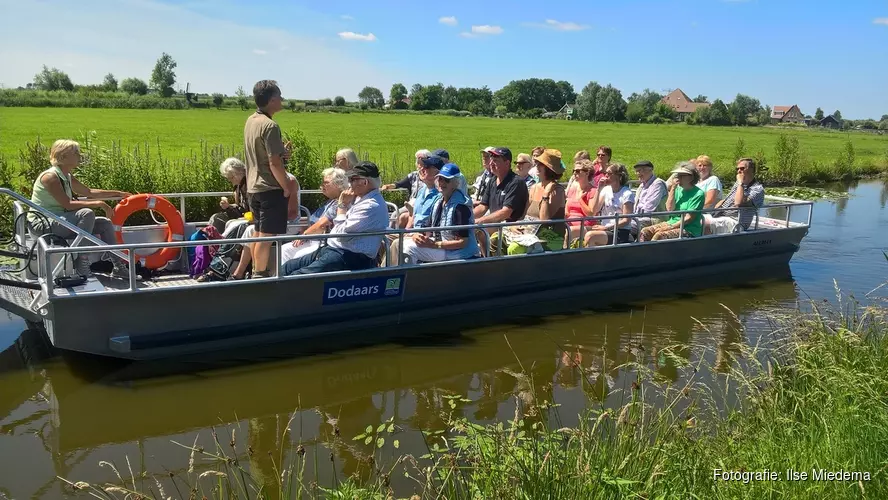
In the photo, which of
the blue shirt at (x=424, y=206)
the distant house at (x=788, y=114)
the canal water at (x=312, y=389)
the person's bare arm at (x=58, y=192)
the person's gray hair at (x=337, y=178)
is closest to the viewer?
the canal water at (x=312, y=389)

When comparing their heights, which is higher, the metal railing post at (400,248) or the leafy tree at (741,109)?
the leafy tree at (741,109)

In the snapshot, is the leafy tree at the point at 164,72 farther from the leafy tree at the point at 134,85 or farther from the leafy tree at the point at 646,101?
the leafy tree at the point at 646,101

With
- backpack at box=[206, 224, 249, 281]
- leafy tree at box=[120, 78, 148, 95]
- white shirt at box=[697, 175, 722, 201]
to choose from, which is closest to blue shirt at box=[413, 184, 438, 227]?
backpack at box=[206, 224, 249, 281]

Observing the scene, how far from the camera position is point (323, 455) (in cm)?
548

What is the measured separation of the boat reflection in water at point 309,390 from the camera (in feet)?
18.0

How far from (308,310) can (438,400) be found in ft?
6.59

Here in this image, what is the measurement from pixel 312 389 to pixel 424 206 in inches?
114

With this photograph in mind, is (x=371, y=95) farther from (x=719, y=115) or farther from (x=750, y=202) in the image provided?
(x=750, y=202)

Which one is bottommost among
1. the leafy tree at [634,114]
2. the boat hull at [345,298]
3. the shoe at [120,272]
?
the boat hull at [345,298]

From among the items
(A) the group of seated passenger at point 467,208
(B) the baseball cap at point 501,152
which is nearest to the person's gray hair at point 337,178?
(A) the group of seated passenger at point 467,208

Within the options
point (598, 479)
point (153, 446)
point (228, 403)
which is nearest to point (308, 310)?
point (228, 403)

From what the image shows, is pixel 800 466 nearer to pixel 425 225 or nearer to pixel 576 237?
pixel 425 225

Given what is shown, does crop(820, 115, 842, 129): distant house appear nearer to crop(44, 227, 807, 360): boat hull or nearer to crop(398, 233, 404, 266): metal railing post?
crop(44, 227, 807, 360): boat hull

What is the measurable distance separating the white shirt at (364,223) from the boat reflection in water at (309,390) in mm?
1125
